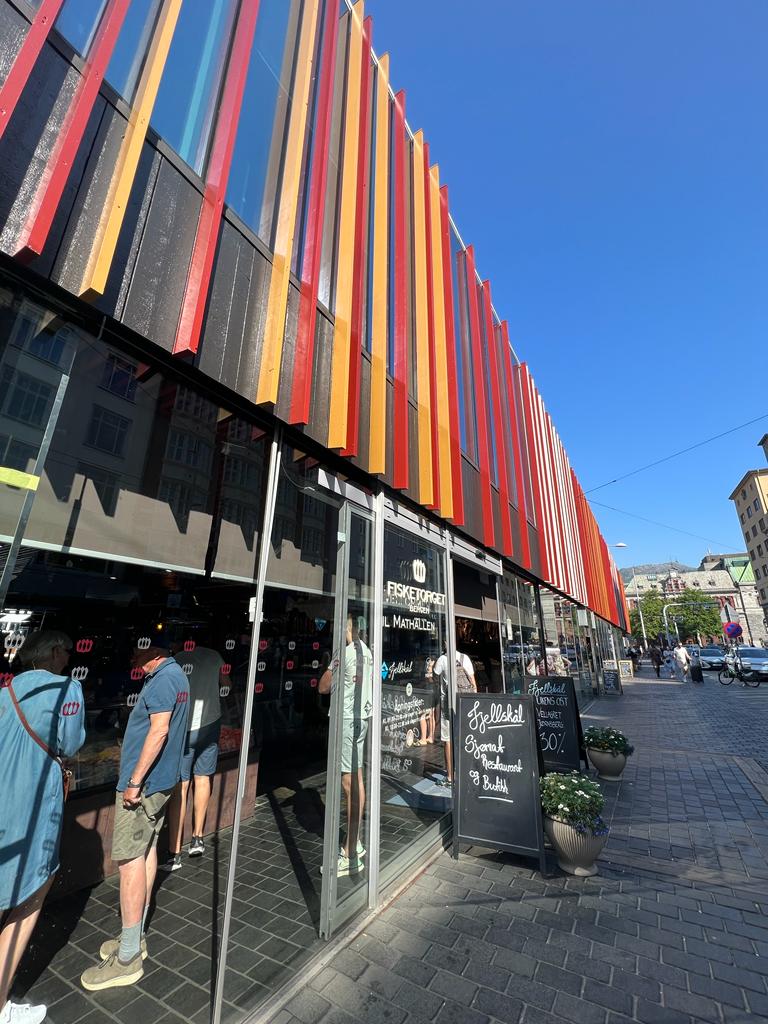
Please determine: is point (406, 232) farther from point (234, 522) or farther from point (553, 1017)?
point (553, 1017)

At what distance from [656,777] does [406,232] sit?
961cm

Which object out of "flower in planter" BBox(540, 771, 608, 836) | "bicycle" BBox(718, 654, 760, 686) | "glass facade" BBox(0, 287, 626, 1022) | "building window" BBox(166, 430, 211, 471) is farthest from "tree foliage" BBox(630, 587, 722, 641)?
"building window" BBox(166, 430, 211, 471)

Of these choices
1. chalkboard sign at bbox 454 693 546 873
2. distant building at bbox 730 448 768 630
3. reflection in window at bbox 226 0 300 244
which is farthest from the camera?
distant building at bbox 730 448 768 630

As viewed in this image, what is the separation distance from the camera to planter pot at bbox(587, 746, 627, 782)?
6852 millimetres

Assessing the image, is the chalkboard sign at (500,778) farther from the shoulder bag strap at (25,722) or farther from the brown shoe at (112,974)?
the shoulder bag strap at (25,722)

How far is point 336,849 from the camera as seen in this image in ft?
11.0

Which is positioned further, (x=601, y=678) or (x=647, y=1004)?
(x=601, y=678)

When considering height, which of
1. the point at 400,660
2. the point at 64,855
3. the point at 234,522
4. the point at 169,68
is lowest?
the point at 64,855

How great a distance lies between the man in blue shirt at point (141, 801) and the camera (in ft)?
8.96

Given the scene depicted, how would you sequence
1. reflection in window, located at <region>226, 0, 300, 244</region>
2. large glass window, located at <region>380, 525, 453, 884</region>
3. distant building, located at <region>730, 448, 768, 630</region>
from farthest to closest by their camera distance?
distant building, located at <region>730, 448, 768, 630</region>, large glass window, located at <region>380, 525, 453, 884</region>, reflection in window, located at <region>226, 0, 300, 244</region>

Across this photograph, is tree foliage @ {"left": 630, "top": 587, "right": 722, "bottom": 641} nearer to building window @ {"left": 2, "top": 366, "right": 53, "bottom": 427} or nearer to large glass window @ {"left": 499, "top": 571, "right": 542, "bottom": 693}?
large glass window @ {"left": 499, "top": 571, "right": 542, "bottom": 693}

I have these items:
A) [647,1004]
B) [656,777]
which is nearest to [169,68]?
[647,1004]

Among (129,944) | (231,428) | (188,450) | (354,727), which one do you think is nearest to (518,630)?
(354,727)

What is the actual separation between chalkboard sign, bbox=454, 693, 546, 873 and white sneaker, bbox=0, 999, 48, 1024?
11.1ft
